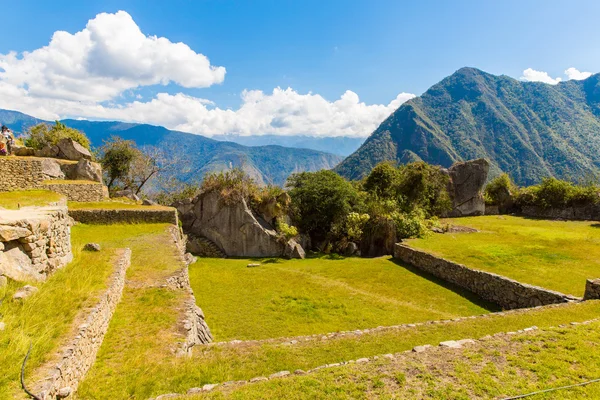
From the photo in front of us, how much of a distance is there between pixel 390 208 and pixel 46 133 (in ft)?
119

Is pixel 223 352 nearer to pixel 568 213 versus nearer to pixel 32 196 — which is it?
pixel 32 196

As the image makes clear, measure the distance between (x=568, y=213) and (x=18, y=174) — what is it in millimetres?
54490

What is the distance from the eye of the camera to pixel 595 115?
169750 mm

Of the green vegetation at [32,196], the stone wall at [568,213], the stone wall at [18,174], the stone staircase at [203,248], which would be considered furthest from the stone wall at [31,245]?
the stone wall at [568,213]

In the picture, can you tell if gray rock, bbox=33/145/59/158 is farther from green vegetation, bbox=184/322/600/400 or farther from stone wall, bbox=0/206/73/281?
green vegetation, bbox=184/322/600/400

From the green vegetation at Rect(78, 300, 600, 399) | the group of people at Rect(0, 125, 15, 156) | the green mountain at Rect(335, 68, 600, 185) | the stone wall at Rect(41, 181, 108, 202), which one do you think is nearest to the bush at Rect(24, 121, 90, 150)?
the group of people at Rect(0, 125, 15, 156)

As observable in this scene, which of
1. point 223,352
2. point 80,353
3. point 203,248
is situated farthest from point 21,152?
point 223,352

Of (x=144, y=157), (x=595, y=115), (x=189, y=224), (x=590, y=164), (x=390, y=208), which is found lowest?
(x=189, y=224)

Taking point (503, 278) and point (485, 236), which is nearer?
point (503, 278)

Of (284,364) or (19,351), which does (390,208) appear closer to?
(284,364)

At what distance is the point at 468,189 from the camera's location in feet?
132

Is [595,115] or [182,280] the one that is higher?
[595,115]

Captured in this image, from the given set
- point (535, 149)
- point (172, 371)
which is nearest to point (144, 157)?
point (172, 371)

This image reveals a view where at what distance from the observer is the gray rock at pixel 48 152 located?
26.1 metres
